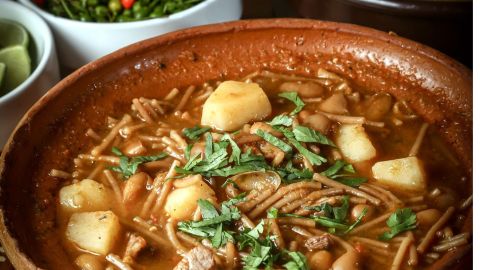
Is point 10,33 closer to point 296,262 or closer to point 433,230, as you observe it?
point 296,262

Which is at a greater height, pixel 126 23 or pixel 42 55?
pixel 126 23

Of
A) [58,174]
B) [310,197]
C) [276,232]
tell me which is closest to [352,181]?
[310,197]

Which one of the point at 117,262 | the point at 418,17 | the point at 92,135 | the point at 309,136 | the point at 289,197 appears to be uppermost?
the point at 418,17

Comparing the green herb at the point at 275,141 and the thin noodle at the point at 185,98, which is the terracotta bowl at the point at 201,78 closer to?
the thin noodle at the point at 185,98

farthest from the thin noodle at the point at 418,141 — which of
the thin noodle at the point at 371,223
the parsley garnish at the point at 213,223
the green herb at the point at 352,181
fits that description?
the parsley garnish at the point at 213,223

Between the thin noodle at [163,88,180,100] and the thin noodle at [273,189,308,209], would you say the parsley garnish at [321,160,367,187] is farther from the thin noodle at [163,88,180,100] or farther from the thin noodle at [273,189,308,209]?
the thin noodle at [163,88,180,100]

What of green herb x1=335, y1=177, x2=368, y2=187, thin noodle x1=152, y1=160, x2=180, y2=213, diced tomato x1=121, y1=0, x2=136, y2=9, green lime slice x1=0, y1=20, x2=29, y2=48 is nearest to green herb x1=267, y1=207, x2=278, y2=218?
green herb x1=335, y1=177, x2=368, y2=187
